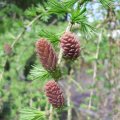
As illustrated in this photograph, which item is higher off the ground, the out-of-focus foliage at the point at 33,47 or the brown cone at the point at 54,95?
the out-of-focus foliage at the point at 33,47

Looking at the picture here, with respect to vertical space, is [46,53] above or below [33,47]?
below

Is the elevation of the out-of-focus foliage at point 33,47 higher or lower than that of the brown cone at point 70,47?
higher

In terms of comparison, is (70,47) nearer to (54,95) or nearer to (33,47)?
(54,95)

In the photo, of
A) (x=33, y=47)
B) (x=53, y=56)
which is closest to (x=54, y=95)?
(x=53, y=56)

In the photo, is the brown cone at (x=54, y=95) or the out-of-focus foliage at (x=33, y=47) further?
the out-of-focus foliage at (x=33, y=47)

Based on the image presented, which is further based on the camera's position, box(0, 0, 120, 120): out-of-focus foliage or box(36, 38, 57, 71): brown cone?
box(0, 0, 120, 120): out-of-focus foliage

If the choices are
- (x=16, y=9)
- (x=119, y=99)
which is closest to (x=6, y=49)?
(x=119, y=99)

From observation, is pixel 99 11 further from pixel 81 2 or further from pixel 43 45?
pixel 43 45

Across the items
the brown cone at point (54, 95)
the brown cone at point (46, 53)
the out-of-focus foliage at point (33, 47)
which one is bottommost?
the brown cone at point (54, 95)
